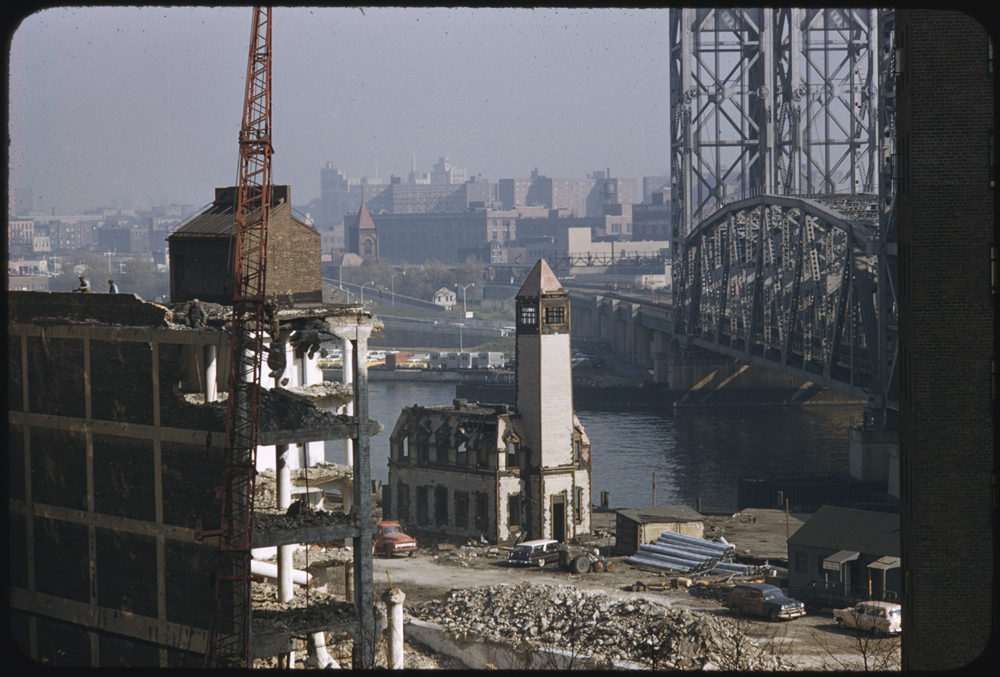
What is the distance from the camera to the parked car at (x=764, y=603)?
3312cm

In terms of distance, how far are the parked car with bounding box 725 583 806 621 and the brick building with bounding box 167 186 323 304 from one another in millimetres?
14794

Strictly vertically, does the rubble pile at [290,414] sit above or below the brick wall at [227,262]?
below

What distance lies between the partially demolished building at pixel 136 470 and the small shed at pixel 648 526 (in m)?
15.3

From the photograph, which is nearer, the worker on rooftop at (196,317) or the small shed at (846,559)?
the worker on rooftop at (196,317)

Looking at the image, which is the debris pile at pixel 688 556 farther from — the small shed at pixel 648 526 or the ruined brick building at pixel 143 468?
the ruined brick building at pixel 143 468

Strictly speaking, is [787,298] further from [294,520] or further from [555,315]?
[294,520]

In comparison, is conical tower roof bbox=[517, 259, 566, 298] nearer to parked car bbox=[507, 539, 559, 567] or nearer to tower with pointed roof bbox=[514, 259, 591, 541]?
tower with pointed roof bbox=[514, 259, 591, 541]

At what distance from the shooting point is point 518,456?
147 feet

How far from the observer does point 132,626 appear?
28109 millimetres

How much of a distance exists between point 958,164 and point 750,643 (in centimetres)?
1267

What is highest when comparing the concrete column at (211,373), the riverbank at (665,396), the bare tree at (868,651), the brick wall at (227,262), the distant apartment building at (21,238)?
the distant apartment building at (21,238)

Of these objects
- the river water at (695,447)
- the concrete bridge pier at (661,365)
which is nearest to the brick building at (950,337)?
the river water at (695,447)

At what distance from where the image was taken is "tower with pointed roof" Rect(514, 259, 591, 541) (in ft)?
147

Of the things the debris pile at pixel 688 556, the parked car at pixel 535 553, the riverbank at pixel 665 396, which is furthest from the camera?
the riverbank at pixel 665 396
